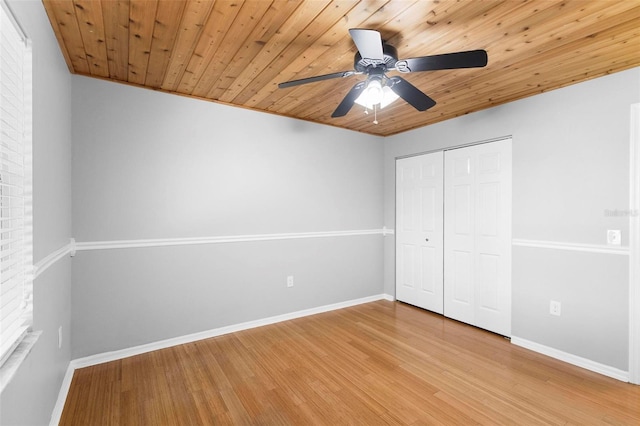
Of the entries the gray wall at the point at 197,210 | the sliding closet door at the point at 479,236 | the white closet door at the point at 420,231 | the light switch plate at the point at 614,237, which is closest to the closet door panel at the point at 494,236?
the sliding closet door at the point at 479,236

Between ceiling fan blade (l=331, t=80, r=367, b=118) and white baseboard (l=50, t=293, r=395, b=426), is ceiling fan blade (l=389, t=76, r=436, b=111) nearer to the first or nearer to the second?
ceiling fan blade (l=331, t=80, r=367, b=118)

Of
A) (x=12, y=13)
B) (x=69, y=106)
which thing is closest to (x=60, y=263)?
(x=69, y=106)

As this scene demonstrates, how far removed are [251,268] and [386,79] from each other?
235cm

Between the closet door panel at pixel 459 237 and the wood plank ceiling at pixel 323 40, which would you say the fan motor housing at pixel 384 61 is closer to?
the wood plank ceiling at pixel 323 40

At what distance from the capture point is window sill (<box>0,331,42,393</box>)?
984 mm

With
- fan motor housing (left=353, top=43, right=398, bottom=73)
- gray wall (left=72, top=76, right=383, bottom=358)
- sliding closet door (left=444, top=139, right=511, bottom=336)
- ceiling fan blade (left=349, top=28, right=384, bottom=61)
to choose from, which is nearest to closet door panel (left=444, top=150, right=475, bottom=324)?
sliding closet door (left=444, top=139, right=511, bottom=336)

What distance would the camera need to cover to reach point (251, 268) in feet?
11.0

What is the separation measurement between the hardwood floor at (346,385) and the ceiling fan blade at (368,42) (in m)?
2.19

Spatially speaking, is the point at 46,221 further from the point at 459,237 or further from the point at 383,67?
the point at 459,237

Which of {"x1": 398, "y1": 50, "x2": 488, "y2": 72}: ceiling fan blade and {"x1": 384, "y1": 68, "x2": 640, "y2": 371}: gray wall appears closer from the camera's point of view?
{"x1": 398, "y1": 50, "x2": 488, "y2": 72}: ceiling fan blade

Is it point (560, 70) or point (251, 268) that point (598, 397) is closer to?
point (560, 70)

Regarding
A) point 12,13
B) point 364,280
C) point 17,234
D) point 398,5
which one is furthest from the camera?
point 364,280

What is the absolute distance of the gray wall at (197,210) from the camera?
2.55 m

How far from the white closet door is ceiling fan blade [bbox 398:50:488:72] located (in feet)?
7.32
